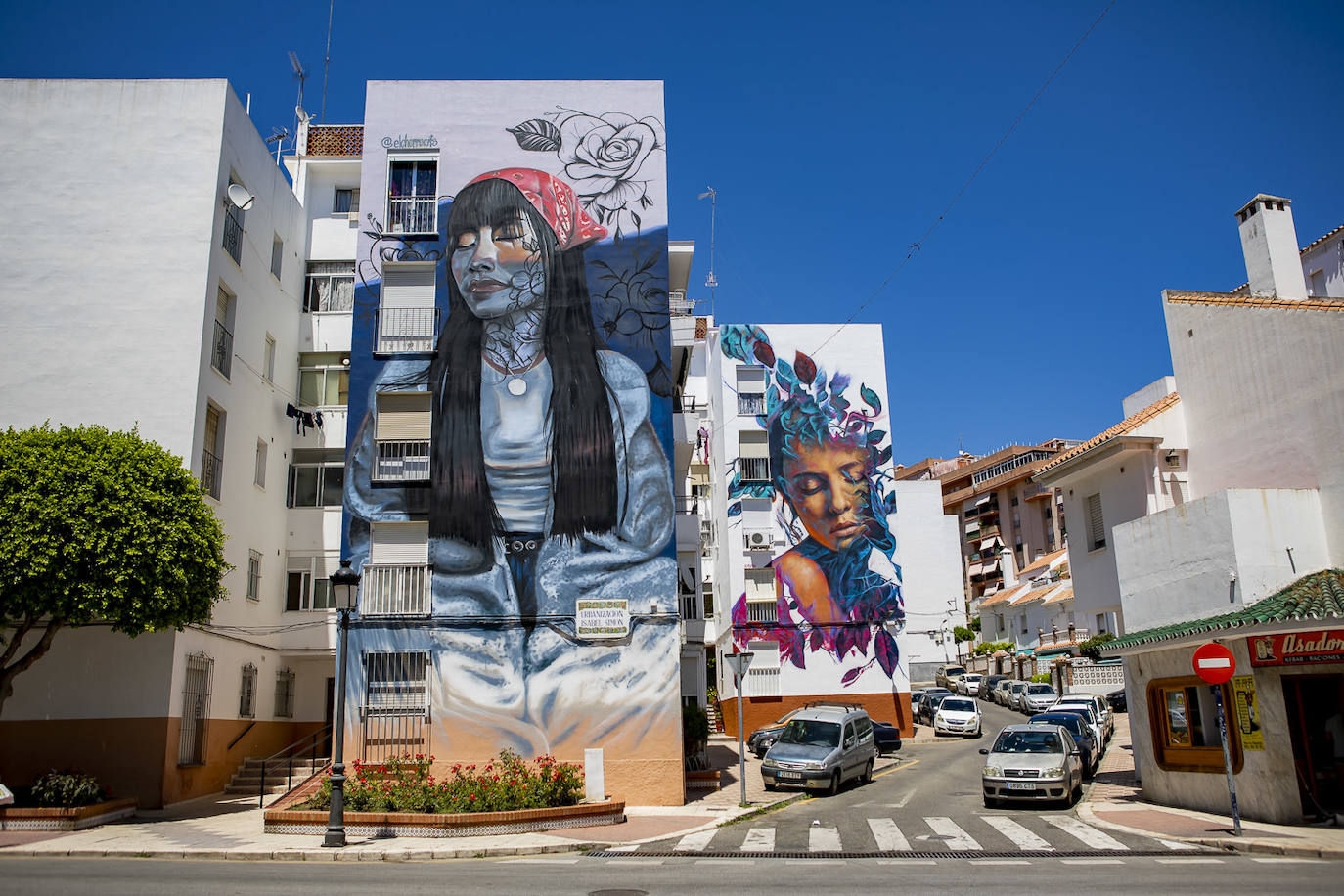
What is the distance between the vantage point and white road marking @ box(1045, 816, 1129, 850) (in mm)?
15633

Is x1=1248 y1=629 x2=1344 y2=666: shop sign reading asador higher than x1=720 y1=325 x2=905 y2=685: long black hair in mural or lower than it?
lower

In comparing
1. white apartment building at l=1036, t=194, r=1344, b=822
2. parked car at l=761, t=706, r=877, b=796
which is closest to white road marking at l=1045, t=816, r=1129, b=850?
white apartment building at l=1036, t=194, r=1344, b=822

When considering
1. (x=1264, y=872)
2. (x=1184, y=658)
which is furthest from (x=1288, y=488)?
(x=1264, y=872)

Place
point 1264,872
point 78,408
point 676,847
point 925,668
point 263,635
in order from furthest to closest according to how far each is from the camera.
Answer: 1. point 925,668
2. point 263,635
3. point 78,408
4. point 676,847
5. point 1264,872

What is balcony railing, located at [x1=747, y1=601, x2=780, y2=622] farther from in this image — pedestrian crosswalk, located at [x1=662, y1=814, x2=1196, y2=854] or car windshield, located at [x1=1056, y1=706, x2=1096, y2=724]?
pedestrian crosswalk, located at [x1=662, y1=814, x2=1196, y2=854]

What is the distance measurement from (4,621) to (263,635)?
7.93m

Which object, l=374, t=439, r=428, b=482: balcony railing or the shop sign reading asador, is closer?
the shop sign reading asador

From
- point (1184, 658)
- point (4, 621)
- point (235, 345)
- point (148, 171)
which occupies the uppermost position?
point (148, 171)

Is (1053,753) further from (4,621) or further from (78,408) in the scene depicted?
(78,408)

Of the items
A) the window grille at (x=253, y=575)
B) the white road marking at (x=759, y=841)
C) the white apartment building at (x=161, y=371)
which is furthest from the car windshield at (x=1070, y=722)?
the window grille at (x=253, y=575)

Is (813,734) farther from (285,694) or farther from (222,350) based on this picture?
(222,350)

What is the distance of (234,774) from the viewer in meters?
24.8

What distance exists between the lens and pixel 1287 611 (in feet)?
53.8

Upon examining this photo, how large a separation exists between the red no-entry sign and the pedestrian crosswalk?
106 inches
